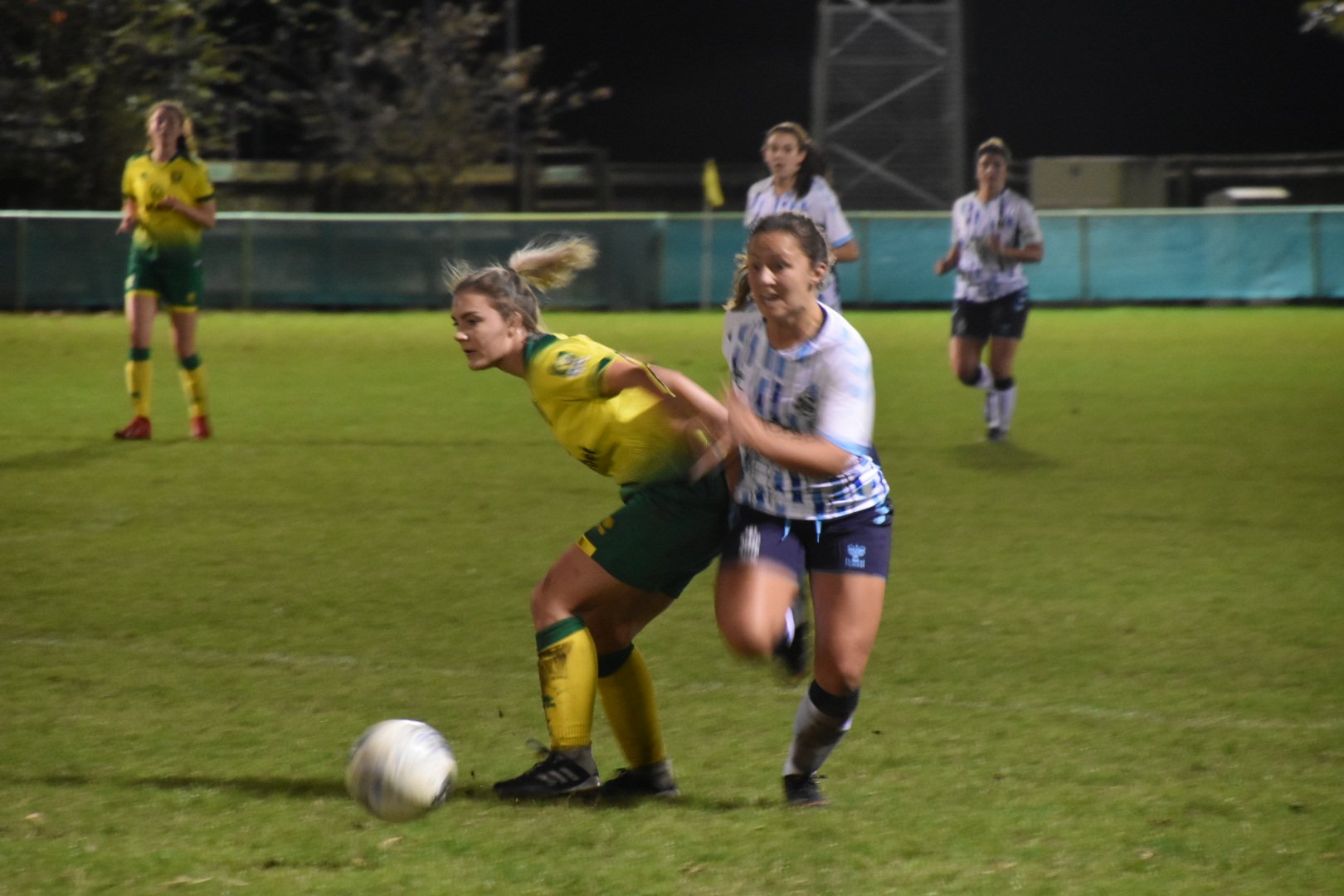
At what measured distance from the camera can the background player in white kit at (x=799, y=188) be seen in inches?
397

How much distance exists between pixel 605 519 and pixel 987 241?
7799 mm

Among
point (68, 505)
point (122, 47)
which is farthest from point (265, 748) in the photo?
point (122, 47)

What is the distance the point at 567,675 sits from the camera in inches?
170

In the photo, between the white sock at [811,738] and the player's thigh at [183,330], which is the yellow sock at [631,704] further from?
the player's thigh at [183,330]

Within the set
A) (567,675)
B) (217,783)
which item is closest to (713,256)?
(217,783)

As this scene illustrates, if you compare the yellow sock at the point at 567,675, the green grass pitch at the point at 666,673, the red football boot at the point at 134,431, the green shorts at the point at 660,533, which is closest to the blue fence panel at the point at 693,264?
the green grass pitch at the point at 666,673

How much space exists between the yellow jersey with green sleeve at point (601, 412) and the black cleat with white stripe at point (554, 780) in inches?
29.1

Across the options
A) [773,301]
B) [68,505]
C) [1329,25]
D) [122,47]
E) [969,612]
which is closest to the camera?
[773,301]

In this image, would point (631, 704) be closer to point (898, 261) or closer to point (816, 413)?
point (816, 413)

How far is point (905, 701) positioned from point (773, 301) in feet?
5.89

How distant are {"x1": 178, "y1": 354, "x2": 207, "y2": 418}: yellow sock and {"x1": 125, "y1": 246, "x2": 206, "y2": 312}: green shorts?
360 millimetres

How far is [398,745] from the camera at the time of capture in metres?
4.20

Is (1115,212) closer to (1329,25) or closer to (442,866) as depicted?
(1329,25)

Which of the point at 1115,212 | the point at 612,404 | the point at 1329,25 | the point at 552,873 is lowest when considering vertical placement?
the point at 552,873
